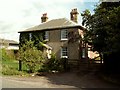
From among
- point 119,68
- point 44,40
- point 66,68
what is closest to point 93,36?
point 119,68

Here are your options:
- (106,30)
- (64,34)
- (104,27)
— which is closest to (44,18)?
(64,34)

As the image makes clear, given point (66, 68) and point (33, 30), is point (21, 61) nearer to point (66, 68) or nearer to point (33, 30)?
point (66, 68)

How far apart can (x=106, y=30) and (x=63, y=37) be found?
14.5m

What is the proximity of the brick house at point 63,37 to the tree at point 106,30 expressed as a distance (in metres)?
6.34

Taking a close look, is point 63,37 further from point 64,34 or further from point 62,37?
point 64,34

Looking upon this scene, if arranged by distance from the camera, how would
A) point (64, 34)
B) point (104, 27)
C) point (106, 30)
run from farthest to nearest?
point (64, 34)
point (104, 27)
point (106, 30)

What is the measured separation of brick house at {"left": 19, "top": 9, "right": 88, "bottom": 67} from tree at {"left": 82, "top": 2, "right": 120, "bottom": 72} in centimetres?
634

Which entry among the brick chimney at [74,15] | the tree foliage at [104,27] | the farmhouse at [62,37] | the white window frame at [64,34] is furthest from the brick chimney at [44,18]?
the tree foliage at [104,27]

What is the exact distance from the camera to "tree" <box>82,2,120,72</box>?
21250 millimetres

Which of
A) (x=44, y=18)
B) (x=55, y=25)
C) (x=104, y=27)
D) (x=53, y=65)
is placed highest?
(x=44, y=18)

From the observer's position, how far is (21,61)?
91.5ft

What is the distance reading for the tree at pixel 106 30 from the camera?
2125 cm

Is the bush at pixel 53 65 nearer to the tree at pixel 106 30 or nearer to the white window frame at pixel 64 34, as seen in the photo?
the tree at pixel 106 30

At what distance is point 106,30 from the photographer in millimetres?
23375
